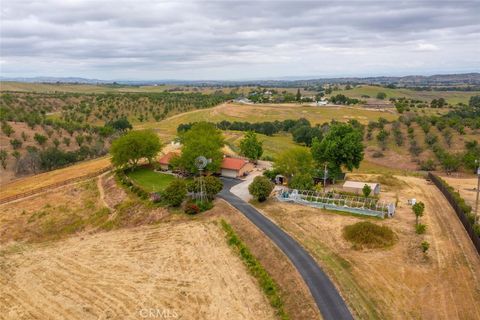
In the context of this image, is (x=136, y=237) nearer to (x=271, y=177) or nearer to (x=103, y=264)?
(x=103, y=264)

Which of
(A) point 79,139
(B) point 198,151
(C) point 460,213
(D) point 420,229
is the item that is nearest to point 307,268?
(D) point 420,229

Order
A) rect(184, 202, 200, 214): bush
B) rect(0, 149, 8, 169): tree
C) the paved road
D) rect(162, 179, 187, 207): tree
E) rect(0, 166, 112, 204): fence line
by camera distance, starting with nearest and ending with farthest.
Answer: the paved road → rect(184, 202, 200, 214): bush → rect(162, 179, 187, 207): tree → rect(0, 166, 112, 204): fence line → rect(0, 149, 8, 169): tree

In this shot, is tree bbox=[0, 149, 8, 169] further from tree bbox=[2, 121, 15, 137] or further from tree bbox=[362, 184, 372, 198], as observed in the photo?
tree bbox=[362, 184, 372, 198]

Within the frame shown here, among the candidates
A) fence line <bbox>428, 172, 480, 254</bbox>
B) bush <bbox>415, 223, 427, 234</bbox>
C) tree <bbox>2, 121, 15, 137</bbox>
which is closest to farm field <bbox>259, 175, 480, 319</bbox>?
bush <bbox>415, 223, 427, 234</bbox>

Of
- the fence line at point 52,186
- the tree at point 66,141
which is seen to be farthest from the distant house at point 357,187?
the tree at point 66,141

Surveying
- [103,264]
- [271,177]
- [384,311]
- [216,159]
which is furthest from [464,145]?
[103,264]

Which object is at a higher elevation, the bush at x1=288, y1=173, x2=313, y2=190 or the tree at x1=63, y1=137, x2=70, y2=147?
the bush at x1=288, y1=173, x2=313, y2=190
